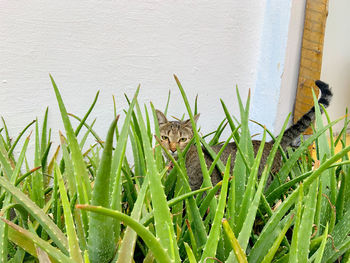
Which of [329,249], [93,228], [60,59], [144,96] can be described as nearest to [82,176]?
[93,228]

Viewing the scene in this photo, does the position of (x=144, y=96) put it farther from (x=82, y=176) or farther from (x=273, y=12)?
(x=82, y=176)

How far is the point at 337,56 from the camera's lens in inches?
129

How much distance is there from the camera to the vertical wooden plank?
172 centimetres

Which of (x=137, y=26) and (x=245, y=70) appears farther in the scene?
(x=245, y=70)

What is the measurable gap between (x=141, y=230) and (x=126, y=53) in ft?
3.97

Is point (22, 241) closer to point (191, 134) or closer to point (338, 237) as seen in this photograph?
point (338, 237)

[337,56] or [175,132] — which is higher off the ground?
[337,56]

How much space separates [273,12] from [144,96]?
27.8 inches

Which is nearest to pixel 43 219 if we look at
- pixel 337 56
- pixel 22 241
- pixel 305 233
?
pixel 22 241

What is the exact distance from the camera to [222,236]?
0.40 m

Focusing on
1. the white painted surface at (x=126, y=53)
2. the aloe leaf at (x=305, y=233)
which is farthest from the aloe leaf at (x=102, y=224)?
the white painted surface at (x=126, y=53)

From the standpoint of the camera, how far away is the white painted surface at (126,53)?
3.99ft

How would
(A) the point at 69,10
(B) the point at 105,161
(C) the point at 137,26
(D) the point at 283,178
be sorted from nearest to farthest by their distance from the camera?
(B) the point at 105,161
(D) the point at 283,178
(A) the point at 69,10
(C) the point at 137,26

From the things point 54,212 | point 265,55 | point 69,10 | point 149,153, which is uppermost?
point 69,10
